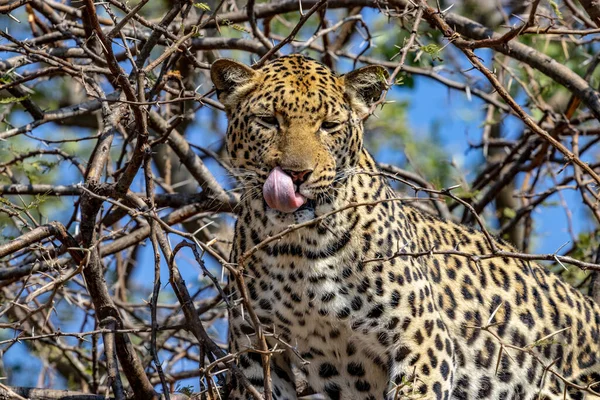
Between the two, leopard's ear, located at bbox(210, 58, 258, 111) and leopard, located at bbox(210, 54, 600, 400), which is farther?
leopard's ear, located at bbox(210, 58, 258, 111)

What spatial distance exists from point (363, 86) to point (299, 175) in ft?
3.21

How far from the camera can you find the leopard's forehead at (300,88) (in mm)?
6695

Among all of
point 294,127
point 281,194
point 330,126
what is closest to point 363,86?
point 330,126

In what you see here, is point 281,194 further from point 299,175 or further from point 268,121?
point 268,121

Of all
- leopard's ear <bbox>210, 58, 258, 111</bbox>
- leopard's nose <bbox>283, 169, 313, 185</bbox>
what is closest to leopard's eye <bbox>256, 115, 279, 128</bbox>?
leopard's ear <bbox>210, 58, 258, 111</bbox>

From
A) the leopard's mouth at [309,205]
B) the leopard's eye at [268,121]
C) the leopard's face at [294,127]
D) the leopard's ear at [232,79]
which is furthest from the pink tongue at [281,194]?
the leopard's ear at [232,79]

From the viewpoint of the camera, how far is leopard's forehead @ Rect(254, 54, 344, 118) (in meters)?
6.70

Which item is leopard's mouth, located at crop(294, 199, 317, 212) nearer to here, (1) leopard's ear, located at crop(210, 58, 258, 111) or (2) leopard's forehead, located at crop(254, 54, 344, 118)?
(2) leopard's forehead, located at crop(254, 54, 344, 118)

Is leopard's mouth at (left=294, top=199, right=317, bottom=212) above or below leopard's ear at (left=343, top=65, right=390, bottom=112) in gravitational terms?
below

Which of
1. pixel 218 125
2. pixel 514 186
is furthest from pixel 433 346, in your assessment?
pixel 218 125

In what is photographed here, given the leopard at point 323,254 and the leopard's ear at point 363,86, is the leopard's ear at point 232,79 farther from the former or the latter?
the leopard's ear at point 363,86

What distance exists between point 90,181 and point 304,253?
4.81 feet

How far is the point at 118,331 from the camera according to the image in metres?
6.05

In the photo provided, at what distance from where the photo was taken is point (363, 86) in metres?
6.94
